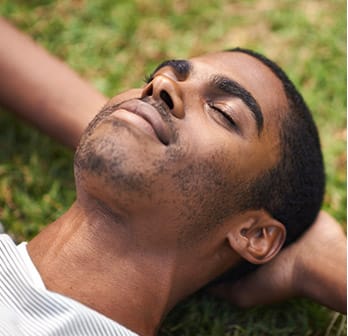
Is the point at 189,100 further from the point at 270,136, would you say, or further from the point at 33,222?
the point at 33,222

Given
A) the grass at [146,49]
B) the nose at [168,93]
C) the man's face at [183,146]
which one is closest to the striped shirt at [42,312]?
the man's face at [183,146]

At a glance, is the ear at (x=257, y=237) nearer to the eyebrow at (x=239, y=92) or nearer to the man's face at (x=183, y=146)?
the man's face at (x=183, y=146)

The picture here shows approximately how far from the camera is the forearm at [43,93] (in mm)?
3990

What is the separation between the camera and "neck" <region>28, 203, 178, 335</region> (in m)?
3.03

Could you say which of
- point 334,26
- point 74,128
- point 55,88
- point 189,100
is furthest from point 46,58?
point 334,26

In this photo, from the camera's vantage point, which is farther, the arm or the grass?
the grass

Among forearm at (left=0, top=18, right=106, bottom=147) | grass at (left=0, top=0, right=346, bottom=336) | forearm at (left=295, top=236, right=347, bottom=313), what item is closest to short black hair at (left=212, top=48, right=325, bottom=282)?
forearm at (left=295, top=236, right=347, bottom=313)

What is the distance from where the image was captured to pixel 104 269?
305 cm

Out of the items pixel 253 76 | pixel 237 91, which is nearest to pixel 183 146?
pixel 237 91

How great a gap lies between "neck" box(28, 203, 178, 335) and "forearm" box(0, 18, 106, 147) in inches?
38.4

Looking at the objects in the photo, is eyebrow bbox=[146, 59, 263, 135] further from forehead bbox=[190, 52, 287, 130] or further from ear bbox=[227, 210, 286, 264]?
ear bbox=[227, 210, 286, 264]

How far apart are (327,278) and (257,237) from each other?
16.6 inches

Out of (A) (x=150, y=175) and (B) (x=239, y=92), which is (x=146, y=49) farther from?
(A) (x=150, y=175)

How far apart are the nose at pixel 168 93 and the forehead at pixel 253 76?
0.64 feet
